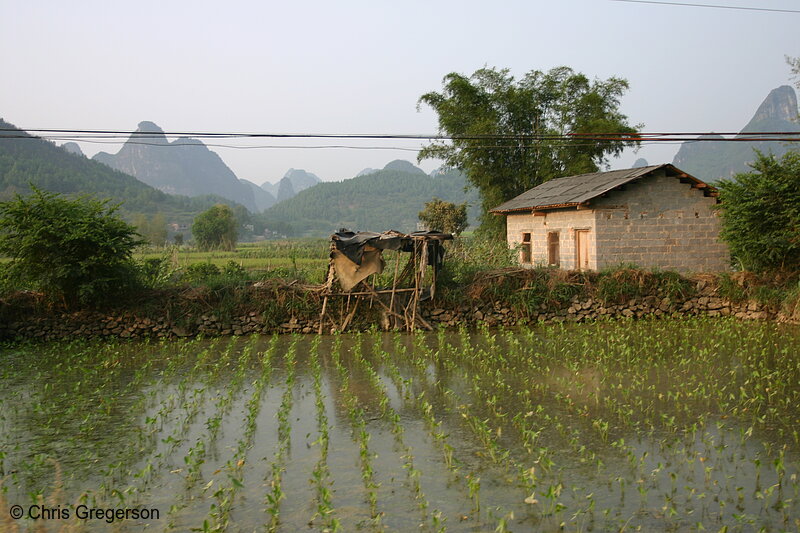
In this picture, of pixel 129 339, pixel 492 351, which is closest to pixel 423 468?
pixel 492 351

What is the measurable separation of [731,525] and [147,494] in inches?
202

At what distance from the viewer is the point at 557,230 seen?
22.4 metres

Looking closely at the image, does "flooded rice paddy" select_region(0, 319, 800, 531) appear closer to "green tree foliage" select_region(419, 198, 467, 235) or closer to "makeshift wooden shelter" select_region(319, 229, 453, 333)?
"makeshift wooden shelter" select_region(319, 229, 453, 333)

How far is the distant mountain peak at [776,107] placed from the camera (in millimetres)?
187750

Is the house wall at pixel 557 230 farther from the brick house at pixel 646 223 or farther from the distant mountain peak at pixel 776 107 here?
the distant mountain peak at pixel 776 107

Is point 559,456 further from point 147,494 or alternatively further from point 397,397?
point 147,494

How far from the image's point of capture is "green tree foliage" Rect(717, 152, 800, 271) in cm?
1758

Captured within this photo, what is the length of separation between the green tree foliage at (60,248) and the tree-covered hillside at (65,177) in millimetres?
45804

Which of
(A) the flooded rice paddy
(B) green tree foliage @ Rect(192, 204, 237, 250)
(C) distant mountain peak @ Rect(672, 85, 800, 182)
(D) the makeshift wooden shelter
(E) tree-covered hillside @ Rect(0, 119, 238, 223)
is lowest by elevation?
(A) the flooded rice paddy

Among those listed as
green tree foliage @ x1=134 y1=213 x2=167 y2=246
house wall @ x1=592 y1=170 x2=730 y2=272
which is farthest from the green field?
green tree foliage @ x1=134 y1=213 x2=167 y2=246

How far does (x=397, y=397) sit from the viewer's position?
32.8 feet

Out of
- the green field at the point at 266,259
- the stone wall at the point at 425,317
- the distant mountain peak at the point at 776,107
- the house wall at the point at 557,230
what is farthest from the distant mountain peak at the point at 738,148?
the stone wall at the point at 425,317

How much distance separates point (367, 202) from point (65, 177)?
67583mm

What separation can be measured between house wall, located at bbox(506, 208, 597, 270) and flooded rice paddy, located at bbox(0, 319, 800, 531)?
23.9 ft
